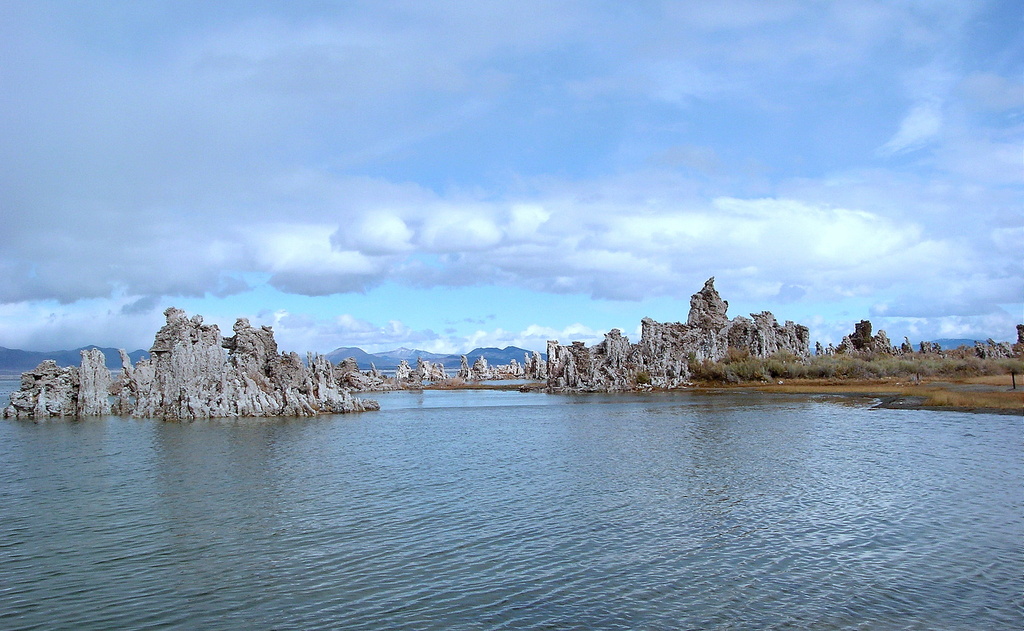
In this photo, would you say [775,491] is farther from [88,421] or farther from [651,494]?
[88,421]

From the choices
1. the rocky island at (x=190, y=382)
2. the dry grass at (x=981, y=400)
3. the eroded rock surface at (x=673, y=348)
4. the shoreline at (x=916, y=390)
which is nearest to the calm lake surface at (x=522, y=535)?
the dry grass at (x=981, y=400)

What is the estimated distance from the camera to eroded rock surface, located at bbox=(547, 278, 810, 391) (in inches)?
4685

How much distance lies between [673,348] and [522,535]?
10958 centimetres

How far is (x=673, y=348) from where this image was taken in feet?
415

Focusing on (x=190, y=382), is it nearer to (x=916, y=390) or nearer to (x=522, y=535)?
(x=522, y=535)

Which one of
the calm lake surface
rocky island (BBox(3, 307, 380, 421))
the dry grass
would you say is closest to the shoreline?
the dry grass

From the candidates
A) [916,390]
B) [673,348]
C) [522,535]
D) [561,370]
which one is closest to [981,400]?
[916,390]

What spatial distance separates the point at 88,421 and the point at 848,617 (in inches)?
2582

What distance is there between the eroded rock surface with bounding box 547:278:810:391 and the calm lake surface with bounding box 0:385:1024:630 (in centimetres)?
7637

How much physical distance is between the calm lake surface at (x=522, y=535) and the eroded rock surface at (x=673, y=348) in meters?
76.4

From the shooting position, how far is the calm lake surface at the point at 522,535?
48.6 feet

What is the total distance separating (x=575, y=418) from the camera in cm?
6612

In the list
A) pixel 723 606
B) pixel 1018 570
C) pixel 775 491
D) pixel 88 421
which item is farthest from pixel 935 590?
pixel 88 421

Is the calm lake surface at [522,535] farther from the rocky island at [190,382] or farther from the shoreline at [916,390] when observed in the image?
the rocky island at [190,382]
